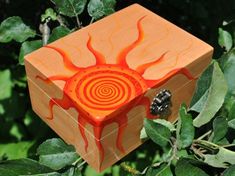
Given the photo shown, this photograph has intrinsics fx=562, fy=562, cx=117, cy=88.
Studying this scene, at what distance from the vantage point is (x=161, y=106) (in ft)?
3.35

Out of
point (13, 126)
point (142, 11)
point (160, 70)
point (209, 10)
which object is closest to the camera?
point (160, 70)

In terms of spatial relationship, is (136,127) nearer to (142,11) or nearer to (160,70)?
(160,70)

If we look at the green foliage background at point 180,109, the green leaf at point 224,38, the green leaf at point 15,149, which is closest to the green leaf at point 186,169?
the green foliage background at point 180,109

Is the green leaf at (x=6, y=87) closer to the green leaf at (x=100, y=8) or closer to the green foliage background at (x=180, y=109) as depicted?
the green foliage background at (x=180, y=109)

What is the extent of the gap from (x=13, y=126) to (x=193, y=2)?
0.69m

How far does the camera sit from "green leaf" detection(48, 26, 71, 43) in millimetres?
1101

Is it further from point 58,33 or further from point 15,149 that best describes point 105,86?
point 15,149

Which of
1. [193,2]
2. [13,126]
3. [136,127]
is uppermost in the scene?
[136,127]

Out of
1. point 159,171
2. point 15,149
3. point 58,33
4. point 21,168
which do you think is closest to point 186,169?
point 159,171

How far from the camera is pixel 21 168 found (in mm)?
974

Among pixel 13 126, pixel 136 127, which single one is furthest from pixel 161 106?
pixel 13 126

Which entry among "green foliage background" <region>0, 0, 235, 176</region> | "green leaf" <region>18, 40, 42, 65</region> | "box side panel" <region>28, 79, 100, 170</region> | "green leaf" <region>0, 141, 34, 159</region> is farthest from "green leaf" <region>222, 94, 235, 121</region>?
"green leaf" <region>0, 141, 34, 159</region>

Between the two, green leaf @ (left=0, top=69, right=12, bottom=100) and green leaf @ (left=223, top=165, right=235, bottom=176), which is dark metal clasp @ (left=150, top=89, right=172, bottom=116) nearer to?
green leaf @ (left=223, top=165, right=235, bottom=176)

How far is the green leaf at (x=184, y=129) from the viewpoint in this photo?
2.97 ft
